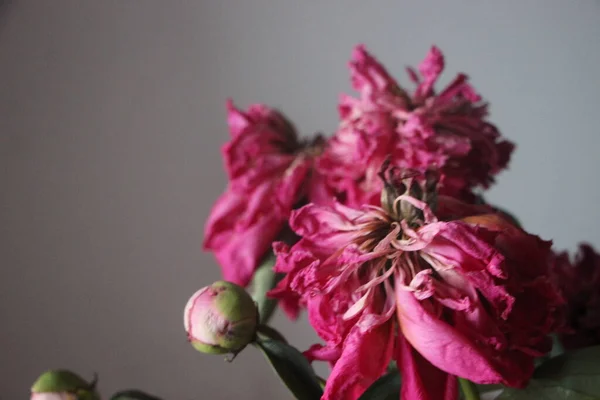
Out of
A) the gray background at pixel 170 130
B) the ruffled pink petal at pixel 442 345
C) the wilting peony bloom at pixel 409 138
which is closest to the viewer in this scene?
the ruffled pink petal at pixel 442 345

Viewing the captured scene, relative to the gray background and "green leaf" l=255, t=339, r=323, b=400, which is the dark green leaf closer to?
"green leaf" l=255, t=339, r=323, b=400

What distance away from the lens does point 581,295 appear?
0.41 meters

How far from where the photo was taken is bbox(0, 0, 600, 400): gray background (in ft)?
1.84

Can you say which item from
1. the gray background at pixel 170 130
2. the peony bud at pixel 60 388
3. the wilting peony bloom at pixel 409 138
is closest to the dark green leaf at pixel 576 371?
the wilting peony bloom at pixel 409 138

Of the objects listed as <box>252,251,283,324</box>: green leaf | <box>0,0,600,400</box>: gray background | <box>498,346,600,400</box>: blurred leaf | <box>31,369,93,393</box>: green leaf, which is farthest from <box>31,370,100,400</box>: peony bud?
<box>0,0,600,400</box>: gray background

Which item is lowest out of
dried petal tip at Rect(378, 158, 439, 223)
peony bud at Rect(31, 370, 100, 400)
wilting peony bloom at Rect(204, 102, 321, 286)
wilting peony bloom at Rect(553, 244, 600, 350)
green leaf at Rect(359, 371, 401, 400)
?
wilting peony bloom at Rect(553, 244, 600, 350)

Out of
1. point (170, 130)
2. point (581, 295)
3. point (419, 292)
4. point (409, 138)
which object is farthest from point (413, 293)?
point (170, 130)

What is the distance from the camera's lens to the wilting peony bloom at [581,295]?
0.39 m

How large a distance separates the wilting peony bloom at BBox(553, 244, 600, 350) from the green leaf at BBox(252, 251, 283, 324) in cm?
18

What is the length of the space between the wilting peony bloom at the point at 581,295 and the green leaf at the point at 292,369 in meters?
0.19

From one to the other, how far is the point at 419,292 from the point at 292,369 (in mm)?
77

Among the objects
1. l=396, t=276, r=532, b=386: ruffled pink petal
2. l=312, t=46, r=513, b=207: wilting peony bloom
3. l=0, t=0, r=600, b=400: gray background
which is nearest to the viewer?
l=396, t=276, r=532, b=386: ruffled pink petal

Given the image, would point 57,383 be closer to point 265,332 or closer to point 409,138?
point 265,332

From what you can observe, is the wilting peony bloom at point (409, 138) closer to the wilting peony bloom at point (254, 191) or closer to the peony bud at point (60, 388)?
the wilting peony bloom at point (254, 191)
